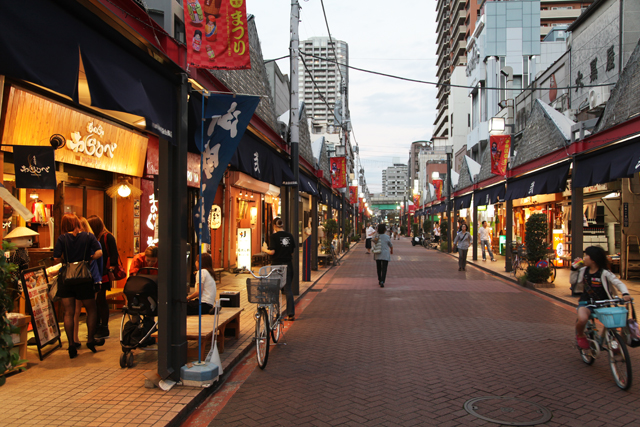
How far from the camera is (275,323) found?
24.3ft

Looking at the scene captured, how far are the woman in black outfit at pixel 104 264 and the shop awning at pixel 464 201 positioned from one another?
2130 centimetres

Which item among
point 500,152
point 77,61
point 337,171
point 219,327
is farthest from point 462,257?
point 77,61

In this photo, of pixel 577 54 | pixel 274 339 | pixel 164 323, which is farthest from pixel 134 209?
pixel 577 54

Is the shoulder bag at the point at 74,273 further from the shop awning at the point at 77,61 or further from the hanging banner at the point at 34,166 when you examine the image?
the shop awning at the point at 77,61

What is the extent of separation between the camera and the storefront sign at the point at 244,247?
16.3 meters

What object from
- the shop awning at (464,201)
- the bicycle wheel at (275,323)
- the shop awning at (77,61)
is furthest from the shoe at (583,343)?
the shop awning at (464,201)

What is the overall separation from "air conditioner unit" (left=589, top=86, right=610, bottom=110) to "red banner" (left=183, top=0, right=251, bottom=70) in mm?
19471

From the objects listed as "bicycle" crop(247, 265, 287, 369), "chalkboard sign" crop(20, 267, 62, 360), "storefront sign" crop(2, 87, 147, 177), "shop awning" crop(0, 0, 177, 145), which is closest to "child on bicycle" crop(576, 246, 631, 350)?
"bicycle" crop(247, 265, 287, 369)

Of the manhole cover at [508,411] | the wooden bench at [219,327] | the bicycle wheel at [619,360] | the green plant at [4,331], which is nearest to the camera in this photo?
the green plant at [4,331]

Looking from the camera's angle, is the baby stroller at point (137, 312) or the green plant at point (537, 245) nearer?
the baby stroller at point (137, 312)

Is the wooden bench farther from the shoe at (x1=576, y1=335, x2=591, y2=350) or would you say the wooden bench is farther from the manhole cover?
the shoe at (x1=576, y1=335, x2=591, y2=350)

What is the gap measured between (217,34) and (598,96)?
20.5 meters

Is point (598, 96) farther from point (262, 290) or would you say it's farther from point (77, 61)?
point (77, 61)

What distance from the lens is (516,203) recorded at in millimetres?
25609
